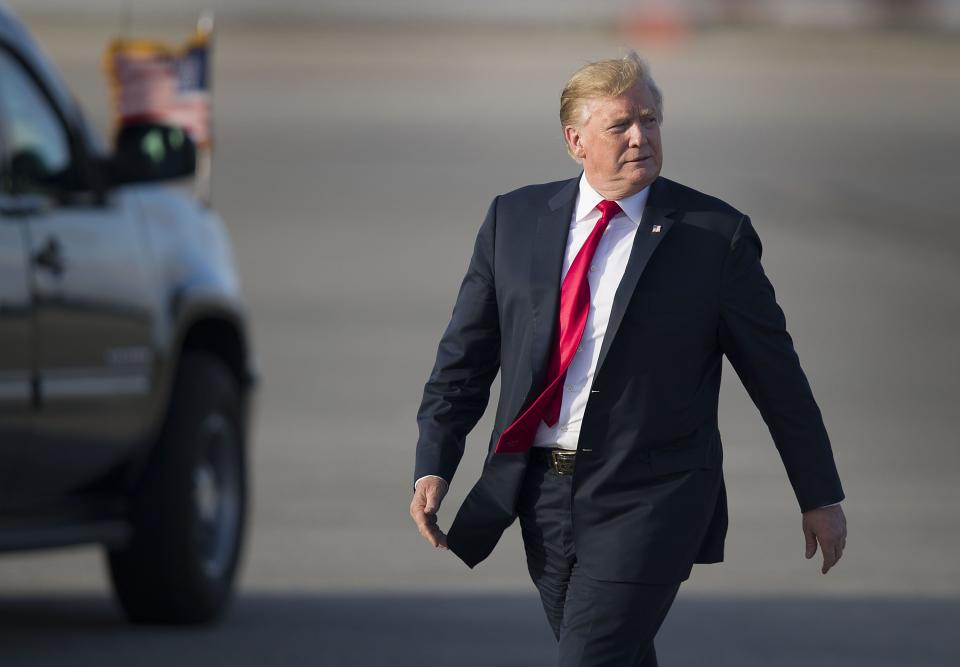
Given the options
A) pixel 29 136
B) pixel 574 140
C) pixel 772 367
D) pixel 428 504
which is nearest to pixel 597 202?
pixel 574 140

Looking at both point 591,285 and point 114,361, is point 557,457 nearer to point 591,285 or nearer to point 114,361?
point 591,285

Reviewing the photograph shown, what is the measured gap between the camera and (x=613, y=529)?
4.22m

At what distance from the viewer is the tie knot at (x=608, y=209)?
4273 mm

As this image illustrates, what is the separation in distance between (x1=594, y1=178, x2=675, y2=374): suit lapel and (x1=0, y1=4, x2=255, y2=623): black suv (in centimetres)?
312

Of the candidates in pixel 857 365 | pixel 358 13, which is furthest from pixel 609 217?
pixel 358 13

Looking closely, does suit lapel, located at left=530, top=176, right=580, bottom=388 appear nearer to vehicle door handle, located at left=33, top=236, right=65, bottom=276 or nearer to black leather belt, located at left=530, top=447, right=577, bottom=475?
black leather belt, located at left=530, top=447, right=577, bottom=475

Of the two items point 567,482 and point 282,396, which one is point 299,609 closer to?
point 567,482

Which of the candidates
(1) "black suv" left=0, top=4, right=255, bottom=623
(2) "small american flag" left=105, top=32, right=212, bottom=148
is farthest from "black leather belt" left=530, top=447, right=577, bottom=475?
(2) "small american flag" left=105, top=32, right=212, bottom=148

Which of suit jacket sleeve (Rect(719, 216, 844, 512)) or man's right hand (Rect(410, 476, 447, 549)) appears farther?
man's right hand (Rect(410, 476, 447, 549))

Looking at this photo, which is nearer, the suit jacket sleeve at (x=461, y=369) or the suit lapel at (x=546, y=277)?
the suit lapel at (x=546, y=277)

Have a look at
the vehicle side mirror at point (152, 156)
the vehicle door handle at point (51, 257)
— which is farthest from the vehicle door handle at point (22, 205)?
the vehicle side mirror at point (152, 156)

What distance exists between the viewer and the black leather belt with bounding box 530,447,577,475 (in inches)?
168

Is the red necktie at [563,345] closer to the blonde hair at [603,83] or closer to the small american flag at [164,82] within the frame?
the blonde hair at [603,83]

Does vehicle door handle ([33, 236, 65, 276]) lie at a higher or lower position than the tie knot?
lower
